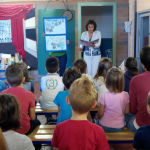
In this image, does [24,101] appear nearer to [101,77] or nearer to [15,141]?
[15,141]

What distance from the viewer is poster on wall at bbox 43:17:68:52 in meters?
5.73

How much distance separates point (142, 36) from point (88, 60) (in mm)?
1278

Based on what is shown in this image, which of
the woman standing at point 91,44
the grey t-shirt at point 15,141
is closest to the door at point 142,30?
the woman standing at point 91,44

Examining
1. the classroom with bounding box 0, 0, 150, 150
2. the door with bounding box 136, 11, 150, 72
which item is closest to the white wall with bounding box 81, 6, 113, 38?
the classroom with bounding box 0, 0, 150, 150

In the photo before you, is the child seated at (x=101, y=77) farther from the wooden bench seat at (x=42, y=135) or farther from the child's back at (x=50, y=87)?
the wooden bench seat at (x=42, y=135)

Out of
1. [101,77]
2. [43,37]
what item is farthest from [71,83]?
[43,37]

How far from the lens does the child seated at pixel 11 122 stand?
5.09ft

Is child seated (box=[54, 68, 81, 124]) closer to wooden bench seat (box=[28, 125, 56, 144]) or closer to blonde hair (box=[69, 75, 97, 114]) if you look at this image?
wooden bench seat (box=[28, 125, 56, 144])

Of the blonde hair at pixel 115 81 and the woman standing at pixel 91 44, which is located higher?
the woman standing at pixel 91 44

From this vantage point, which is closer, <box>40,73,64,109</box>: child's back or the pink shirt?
the pink shirt

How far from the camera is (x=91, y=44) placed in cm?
534

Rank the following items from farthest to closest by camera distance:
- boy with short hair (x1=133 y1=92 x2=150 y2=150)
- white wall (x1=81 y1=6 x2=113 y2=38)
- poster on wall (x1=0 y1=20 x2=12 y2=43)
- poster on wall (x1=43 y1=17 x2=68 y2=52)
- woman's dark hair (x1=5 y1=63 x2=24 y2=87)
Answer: white wall (x1=81 y1=6 x2=113 y2=38) < poster on wall (x1=0 y1=20 x2=12 y2=43) < poster on wall (x1=43 y1=17 x2=68 y2=52) < woman's dark hair (x1=5 y1=63 x2=24 y2=87) < boy with short hair (x1=133 y1=92 x2=150 y2=150)

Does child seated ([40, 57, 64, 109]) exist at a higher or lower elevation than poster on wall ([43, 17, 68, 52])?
lower

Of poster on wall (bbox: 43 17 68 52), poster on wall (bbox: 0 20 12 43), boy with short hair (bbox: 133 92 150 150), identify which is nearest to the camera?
boy with short hair (bbox: 133 92 150 150)
